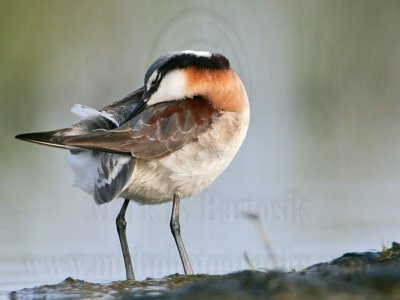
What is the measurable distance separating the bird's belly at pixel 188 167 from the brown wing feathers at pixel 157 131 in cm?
8

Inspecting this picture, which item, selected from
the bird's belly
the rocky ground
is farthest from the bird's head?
the rocky ground

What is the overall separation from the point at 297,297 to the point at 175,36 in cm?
1058

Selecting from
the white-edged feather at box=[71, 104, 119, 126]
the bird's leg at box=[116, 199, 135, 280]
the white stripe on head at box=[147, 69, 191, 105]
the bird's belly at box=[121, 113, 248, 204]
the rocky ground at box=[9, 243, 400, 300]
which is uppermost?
the white stripe on head at box=[147, 69, 191, 105]

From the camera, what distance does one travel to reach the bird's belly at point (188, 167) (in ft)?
27.4

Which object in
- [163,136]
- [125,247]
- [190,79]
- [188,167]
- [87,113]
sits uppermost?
[190,79]

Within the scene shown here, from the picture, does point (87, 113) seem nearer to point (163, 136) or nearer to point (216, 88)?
point (163, 136)

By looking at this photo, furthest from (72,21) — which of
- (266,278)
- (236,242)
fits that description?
(266,278)

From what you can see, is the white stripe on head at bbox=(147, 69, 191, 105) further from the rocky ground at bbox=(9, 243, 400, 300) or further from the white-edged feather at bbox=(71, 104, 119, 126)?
the rocky ground at bbox=(9, 243, 400, 300)

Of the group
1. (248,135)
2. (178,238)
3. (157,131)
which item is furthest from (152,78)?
(248,135)

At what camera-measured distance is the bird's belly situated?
8.35 m

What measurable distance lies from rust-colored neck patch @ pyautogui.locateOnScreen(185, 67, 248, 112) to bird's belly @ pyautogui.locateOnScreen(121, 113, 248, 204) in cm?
14

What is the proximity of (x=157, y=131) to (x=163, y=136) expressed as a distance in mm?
64

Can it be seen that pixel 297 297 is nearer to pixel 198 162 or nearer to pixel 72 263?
pixel 198 162

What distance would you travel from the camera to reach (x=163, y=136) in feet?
27.2
